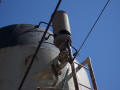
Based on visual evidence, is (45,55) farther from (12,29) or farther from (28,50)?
(12,29)

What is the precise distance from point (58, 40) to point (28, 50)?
6.74 ft

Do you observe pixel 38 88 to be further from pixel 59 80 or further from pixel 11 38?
pixel 11 38

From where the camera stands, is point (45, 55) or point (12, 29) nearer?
point (45, 55)

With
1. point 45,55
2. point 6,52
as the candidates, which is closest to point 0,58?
point 6,52

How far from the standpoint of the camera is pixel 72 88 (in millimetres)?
8055

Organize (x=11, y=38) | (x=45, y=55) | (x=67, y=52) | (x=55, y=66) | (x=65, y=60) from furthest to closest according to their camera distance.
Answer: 1. (x=11, y=38)
2. (x=45, y=55)
3. (x=55, y=66)
4. (x=65, y=60)
5. (x=67, y=52)

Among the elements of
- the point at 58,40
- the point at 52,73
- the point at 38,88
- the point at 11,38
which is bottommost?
the point at 38,88

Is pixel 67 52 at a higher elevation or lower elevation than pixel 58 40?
lower

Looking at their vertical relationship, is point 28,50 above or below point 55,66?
above

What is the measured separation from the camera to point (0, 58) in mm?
8523

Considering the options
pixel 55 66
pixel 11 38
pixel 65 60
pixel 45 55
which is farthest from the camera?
pixel 11 38

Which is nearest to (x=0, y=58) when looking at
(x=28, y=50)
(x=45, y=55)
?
(x=28, y=50)

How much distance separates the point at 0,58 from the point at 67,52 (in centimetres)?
303

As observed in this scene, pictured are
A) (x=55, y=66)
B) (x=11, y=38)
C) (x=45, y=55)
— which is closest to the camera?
(x=55, y=66)
